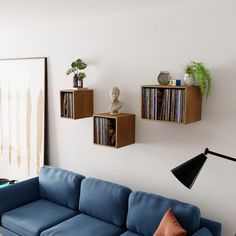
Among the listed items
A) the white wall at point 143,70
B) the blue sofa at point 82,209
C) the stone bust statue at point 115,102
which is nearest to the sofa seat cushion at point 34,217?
the blue sofa at point 82,209

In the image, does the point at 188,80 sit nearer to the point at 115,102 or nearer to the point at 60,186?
the point at 115,102

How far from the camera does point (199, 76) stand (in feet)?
7.95

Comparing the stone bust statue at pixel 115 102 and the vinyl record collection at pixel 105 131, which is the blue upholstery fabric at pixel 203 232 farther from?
the stone bust statue at pixel 115 102

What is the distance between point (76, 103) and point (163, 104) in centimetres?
97

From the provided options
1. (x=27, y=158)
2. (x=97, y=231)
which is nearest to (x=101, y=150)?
(x=97, y=231)

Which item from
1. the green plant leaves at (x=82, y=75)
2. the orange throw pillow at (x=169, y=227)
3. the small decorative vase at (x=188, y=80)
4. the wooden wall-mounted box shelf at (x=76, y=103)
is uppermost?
the green plant leaves at (x=82, y=75)

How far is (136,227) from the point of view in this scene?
2629 millimetres

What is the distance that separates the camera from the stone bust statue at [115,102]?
9.50 feet

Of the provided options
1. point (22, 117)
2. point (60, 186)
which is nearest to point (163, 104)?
point (60, 186)

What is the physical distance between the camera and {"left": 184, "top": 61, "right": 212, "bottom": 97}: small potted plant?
7.93 feet

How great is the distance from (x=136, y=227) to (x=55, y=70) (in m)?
1.97

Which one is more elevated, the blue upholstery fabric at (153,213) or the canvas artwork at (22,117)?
the canvas artwork at (22,117)

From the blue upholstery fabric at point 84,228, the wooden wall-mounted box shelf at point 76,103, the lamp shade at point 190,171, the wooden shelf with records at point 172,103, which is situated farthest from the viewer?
the wooden wall-mounted box shelf at point 76,103

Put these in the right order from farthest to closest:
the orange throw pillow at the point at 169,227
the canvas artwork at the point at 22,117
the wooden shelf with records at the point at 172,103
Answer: the canvas artwork at the point at 22,117, the wooden shelf with records at the point at 172,103, the orange throw pillow at the point at 169,227
